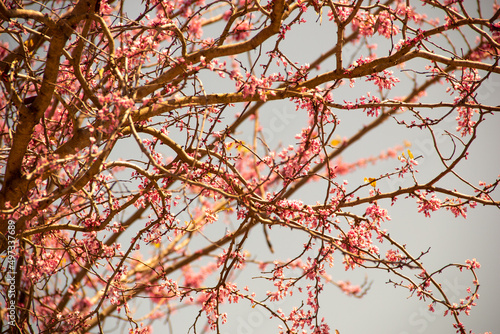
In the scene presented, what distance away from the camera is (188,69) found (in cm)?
203

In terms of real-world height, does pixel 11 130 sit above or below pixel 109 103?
above

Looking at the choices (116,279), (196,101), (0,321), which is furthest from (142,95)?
(0,321)

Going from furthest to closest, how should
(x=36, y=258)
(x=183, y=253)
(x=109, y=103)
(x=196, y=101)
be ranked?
(x=183, y=253) → (x=36, y=258) → (x=196, y=101) → (x=109, y=103)

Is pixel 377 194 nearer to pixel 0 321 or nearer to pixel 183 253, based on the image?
pixel 183 253

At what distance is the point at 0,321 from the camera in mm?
3102

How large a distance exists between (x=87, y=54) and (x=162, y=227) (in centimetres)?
125

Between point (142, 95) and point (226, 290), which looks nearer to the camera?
point (142, 95)

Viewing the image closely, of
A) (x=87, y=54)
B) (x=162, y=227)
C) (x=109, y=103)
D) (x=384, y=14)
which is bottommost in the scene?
(x=162, y=227)

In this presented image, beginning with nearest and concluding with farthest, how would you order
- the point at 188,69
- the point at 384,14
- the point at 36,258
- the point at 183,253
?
the point at 188,69, the point at 384,14, the point at 36,258, the point at 183,253

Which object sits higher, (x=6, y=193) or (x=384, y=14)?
(x=384, y=14)

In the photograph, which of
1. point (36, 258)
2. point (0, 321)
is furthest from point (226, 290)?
point (0, 321)

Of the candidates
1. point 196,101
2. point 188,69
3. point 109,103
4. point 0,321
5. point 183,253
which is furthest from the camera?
point 183,253

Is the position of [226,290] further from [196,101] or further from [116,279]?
[196,101]

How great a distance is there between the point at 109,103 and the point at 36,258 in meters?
1.44
